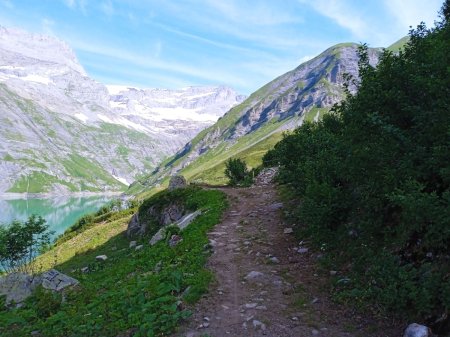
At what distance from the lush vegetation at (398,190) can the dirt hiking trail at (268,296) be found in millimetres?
825

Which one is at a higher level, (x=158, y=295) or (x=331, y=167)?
(x=331, y=167)

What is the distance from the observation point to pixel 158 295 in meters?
13.0

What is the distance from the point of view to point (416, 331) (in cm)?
901

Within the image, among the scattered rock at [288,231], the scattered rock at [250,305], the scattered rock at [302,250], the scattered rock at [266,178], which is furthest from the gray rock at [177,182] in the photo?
the scattered rock at [250,305]

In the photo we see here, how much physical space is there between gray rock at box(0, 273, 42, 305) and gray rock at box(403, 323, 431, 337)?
53.7ft

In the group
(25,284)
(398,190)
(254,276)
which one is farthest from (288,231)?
(25,284)

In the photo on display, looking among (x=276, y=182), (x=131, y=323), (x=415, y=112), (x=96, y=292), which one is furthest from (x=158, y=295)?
(x=276, y=182)

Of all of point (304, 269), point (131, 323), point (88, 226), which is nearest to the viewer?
point (131, 323)

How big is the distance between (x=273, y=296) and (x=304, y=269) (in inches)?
106

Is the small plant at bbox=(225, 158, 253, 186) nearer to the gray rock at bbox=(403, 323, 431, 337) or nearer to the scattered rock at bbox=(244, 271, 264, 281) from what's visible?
the scattered rock at bbox=(244, 271, 264, 281)

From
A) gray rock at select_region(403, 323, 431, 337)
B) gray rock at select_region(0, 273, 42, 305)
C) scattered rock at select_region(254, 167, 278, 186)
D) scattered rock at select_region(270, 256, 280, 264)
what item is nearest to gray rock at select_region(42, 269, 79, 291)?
gray rock at select_region(0, 273, 42, 305)

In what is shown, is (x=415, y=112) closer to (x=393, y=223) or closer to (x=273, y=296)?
(x=393, y=223)

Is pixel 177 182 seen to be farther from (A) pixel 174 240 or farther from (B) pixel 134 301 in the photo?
(B) pixel 134 301

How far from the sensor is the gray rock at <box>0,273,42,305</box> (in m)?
18.7
